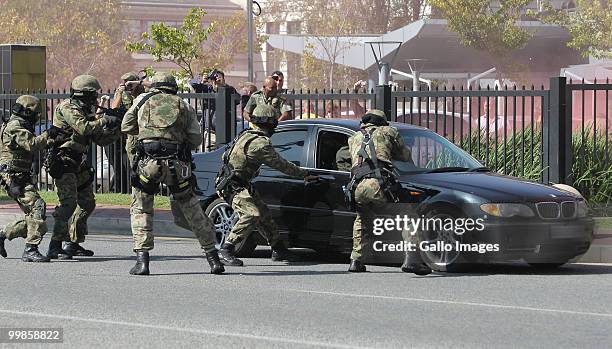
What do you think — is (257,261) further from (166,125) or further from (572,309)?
(572,309)

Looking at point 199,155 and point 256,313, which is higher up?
point 199,155

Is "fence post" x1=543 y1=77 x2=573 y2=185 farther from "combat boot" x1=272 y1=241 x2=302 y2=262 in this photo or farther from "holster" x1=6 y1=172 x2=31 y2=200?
"holster" x1=6 y1=172 x2=31 y2=200

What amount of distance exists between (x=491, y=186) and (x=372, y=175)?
111 centimetres

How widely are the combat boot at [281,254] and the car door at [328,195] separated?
280mm

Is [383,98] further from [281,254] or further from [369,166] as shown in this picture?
[369,166]

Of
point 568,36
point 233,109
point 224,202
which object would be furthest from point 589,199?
point 568,36

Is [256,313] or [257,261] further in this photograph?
[257,261]

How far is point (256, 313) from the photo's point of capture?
32.8 ft

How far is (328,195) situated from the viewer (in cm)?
1327

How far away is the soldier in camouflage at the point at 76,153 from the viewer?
1343cm

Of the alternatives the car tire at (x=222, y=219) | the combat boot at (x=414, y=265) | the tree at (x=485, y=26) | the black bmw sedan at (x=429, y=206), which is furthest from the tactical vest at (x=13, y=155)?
the tree at (x=485, y=26)

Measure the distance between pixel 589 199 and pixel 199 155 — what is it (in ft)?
21.1

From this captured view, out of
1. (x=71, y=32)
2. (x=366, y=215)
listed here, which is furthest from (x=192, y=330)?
(x=71, y=32)

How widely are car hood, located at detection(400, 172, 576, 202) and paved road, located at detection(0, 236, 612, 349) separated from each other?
2.41ft
